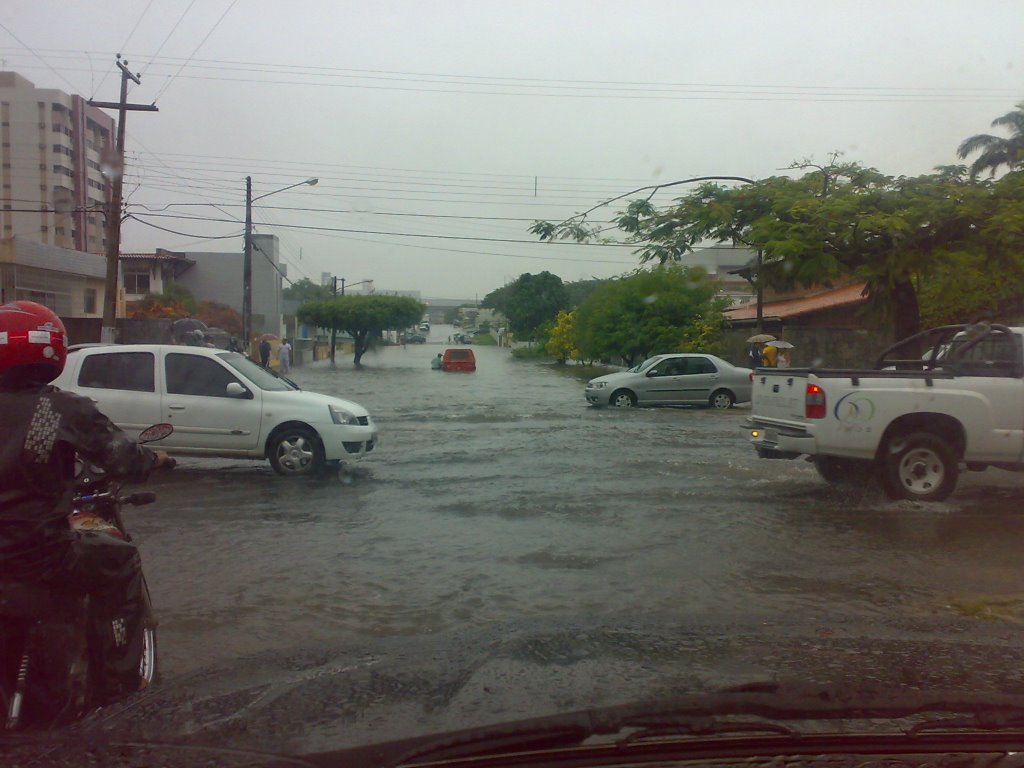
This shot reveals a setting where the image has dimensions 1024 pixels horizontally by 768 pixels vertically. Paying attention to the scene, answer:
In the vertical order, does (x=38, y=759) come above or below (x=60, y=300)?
below

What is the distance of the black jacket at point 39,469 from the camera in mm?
3186

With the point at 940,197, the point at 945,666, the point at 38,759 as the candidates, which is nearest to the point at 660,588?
the point at 945,666

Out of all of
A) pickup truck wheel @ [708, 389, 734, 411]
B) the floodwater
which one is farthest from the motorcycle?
pickup truck wheel @ [708, 389, 734, 411]

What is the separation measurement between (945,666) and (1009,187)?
44.0 feet

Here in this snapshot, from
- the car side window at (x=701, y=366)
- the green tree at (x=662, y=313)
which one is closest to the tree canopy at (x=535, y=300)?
the green tree at (x=662, y=313)

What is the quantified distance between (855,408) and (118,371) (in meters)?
8.57

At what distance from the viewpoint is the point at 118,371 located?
38.2 ft

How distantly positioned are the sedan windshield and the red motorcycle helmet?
8.47 m

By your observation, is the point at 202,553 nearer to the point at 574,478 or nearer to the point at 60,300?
the point at 574,478

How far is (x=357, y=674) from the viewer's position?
4.46m

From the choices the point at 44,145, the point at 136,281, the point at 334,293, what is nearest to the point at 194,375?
the point at 44,145

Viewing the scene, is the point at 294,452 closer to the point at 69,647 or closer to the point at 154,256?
the point at 69,647

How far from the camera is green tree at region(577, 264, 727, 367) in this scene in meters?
35.3

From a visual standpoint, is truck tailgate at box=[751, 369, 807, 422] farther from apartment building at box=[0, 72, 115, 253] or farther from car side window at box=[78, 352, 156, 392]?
apartment building at box=[0, 72, 115, 253]
